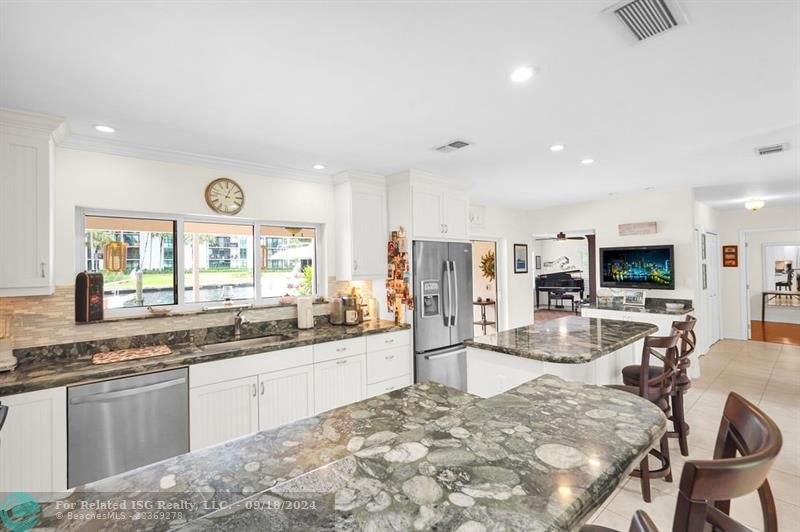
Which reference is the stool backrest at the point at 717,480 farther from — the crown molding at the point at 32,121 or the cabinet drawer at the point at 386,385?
the crown molding at the point at 32,121

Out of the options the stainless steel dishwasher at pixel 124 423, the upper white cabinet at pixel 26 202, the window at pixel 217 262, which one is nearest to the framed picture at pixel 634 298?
the window at pixel 217 262

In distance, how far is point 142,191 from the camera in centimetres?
300

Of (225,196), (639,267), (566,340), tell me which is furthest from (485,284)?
(225,196)

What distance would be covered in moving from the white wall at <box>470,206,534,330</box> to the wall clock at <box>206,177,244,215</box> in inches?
143

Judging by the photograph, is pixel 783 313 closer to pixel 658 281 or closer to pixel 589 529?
pixel 658 281

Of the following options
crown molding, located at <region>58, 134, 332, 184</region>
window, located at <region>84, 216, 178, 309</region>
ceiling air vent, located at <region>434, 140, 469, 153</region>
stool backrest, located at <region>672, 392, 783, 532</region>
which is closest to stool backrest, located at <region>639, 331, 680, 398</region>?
stool backrest, located at <region>672, 392, 783, 532</region>

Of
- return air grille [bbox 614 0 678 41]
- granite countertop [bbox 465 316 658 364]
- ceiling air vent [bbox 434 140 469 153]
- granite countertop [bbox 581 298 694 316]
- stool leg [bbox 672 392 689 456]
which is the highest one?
ceiling air vent [bbox 434 140 469 153]

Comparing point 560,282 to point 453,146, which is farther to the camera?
point 560,282

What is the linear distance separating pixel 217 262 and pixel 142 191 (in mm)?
832

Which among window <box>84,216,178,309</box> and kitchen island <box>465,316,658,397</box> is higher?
window <box>84,216,178,309</box>

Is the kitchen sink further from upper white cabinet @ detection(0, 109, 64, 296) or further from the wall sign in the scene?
the wall sign

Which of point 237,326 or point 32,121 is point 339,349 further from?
point 32,121

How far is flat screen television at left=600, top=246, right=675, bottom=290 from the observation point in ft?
16.8

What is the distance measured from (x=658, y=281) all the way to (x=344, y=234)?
4.38 m
